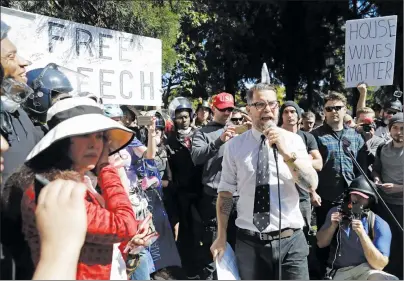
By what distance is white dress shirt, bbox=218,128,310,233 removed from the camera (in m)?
3.04

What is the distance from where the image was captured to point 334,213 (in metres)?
4.23

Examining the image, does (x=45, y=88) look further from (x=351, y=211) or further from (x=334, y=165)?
(x=334, y=165)

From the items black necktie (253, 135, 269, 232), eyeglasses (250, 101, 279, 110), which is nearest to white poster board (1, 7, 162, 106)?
eyeglasses (250, 101, 279, 110)

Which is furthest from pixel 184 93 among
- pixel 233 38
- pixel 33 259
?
pixel 33 259

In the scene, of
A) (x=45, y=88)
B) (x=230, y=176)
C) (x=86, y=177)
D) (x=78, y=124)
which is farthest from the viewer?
(x=230, y=176)

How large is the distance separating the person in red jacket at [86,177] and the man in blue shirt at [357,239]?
2.46m

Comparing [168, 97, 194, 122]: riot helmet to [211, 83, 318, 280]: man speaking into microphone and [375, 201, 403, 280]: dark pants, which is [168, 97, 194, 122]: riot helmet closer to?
[375, 201, 403, 280]: dark pants

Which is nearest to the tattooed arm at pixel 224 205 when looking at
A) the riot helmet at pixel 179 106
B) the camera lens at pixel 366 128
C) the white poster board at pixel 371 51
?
the riot helmet at pixel 179 106

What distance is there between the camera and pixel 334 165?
4844mm

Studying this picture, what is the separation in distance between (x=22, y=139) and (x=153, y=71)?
174cm

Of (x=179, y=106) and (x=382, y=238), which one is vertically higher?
(x=179, y=106)

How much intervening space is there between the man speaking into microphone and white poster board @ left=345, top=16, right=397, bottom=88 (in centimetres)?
272

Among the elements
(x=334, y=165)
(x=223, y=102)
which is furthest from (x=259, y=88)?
(x=334, y=165)

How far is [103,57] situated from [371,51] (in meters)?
3.09
